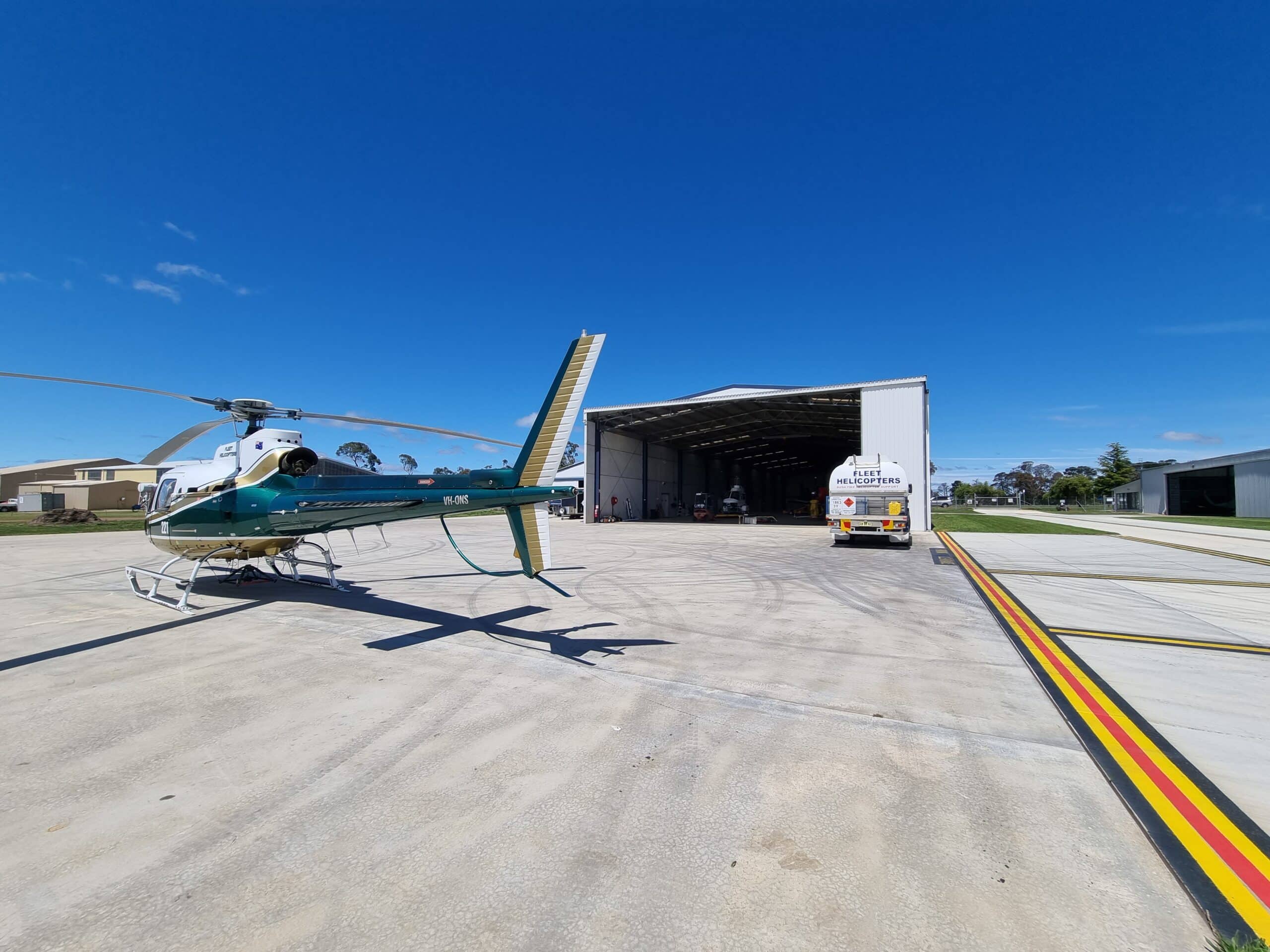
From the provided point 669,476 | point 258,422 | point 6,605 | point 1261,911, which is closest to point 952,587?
point 1261,911

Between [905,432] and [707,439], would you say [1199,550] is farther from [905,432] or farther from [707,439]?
[707,439]

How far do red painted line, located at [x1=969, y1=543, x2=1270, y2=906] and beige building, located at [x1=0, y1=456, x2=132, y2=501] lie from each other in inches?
4631

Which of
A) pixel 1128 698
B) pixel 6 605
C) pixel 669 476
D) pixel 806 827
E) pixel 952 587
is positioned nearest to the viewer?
pixel 806 827

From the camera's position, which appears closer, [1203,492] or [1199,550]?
[1199,550]

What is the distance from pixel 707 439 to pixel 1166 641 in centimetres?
4491

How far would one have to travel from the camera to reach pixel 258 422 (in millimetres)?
9500

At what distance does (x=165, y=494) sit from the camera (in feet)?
34.3

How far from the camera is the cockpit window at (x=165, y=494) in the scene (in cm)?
1037

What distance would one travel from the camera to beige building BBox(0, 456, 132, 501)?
90.8 meters

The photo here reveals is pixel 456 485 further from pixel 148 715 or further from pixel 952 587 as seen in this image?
pixel 952 587

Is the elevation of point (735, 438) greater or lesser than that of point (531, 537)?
greater

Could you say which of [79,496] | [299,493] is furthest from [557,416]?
[79,496]

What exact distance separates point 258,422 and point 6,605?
5.16m

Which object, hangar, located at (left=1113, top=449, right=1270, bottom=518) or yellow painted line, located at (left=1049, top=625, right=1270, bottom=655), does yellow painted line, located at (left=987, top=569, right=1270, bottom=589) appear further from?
hangar, located at (left=1113, top=449, right=1270, bottom=518)
